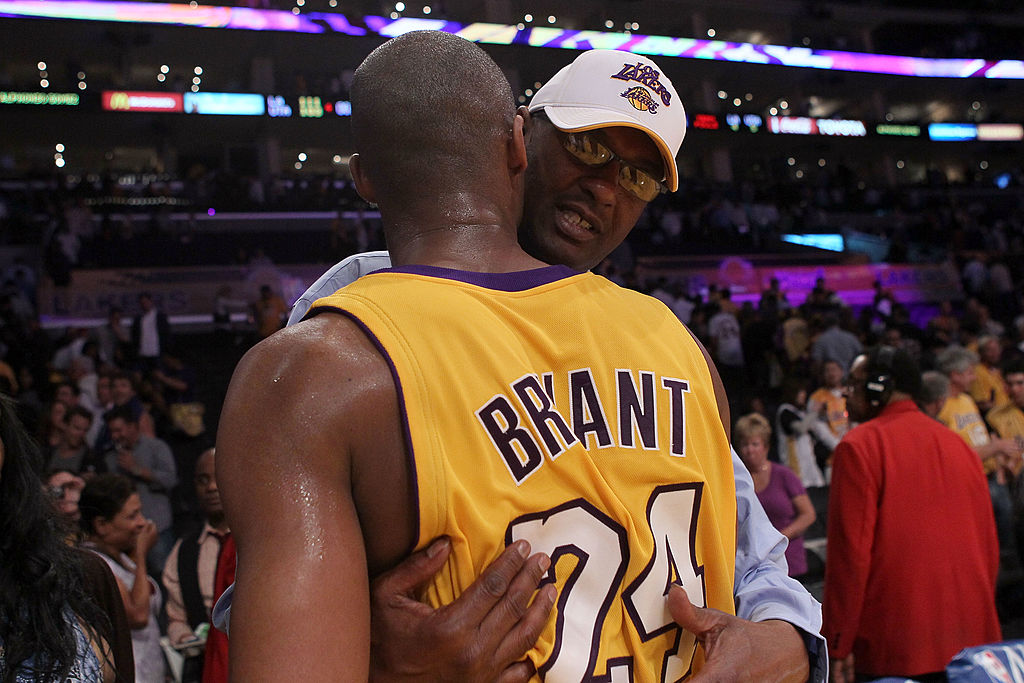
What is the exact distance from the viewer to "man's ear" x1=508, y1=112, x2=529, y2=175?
1.29 meters

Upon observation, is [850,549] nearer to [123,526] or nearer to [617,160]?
[617,160]

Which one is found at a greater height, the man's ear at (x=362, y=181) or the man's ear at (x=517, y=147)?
the man's ear at (x=517, y=147)

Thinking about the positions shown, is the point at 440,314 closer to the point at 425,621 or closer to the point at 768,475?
the point at 425,621

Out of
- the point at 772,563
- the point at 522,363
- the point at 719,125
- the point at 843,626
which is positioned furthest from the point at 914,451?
the point at 719,125

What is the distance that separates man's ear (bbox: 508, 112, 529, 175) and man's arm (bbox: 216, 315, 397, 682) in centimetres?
40

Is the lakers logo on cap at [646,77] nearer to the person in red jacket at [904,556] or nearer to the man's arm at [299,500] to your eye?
the man's arm at [299,500]

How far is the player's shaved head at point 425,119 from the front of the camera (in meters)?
1.24

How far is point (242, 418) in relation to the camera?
1023mm

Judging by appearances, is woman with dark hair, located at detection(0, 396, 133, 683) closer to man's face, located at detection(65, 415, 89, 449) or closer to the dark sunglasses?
the dark sunglasses

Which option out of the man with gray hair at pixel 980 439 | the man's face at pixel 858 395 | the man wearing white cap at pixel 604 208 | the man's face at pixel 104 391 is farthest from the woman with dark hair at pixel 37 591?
the man's face at pixel 104 391

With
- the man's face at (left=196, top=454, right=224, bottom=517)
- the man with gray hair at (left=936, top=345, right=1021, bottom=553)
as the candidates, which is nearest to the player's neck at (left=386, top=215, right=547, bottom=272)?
the man's face at (left=196, top=454, right=224, bottom=517)

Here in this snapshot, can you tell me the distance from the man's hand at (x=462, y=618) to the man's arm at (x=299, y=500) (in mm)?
73

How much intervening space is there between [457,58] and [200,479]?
3795mm

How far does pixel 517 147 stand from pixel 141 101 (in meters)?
22.7
